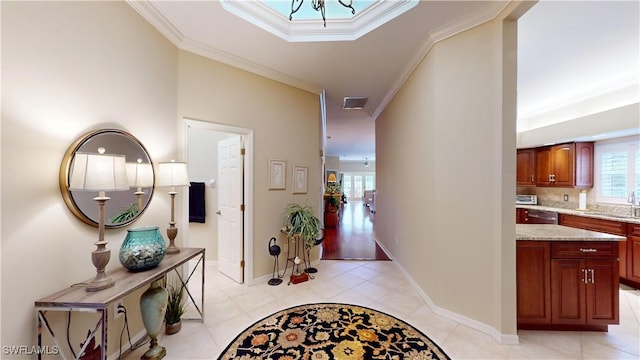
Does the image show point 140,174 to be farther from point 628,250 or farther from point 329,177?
point 329,177

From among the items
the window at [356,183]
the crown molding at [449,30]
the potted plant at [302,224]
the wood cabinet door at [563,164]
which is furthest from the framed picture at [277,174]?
the window at [356,183]

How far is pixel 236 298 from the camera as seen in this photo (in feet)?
9.07

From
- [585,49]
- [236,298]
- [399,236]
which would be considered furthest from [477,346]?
[585,49]

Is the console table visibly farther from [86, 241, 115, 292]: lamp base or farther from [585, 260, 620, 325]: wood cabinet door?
[585, 260, 620, 325]: wood cabinet door

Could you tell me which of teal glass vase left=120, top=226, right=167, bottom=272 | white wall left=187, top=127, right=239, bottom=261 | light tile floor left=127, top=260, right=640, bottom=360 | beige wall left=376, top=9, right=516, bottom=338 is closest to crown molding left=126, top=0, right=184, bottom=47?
white wall left=187, top=127, right=239, bottom=261

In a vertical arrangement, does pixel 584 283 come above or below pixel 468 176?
below

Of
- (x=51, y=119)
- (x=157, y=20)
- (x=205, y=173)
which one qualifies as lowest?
(x=205, y=173)

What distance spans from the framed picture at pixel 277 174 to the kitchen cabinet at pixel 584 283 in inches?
120

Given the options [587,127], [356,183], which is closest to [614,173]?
[587,127]

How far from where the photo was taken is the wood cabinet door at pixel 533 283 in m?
2.08

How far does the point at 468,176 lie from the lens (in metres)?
2.21

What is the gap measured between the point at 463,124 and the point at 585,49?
1934mm

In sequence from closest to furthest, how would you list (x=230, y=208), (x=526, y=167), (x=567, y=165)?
(x=230, y=208), (x=567, y=165), (x=526, y=167)

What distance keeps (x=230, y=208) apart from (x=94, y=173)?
6.78ft
